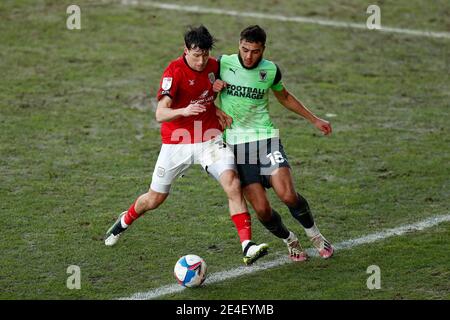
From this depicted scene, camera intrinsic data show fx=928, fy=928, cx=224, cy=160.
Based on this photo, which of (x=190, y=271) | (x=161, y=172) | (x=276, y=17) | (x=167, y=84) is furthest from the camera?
(x=276, y=17)

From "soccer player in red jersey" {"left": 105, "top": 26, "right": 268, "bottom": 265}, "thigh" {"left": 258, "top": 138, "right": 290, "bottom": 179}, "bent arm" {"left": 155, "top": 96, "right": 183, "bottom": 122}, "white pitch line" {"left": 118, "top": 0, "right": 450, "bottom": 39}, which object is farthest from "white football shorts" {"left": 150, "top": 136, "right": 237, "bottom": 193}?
"white pitch line" {"left": 118, "top": 0, "right": 450, "bottom": 39}

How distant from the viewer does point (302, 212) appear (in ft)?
30.1

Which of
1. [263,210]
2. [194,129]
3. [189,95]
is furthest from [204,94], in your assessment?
[263,210]

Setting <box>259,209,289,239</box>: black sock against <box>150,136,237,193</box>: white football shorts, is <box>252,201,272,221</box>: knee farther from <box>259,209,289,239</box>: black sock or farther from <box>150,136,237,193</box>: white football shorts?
<box>150,136,237,193</box>: white football shorts

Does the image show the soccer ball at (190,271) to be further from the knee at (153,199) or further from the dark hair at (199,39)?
the dark hair at (199,39)

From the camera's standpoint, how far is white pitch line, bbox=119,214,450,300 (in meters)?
8.62

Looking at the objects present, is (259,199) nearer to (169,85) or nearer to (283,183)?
(283,183)

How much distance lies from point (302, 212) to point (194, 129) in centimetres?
A: 136

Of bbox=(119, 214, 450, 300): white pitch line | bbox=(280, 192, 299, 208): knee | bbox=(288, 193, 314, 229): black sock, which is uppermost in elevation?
bbox=(280, 192, 299, 208): knee

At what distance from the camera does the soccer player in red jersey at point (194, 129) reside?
8828 mm

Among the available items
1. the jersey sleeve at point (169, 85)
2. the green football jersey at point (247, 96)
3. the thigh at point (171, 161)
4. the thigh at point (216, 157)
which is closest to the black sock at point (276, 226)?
the thigh at point (216, 157)

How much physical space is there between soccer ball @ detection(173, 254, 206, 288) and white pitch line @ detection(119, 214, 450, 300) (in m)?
0.12
